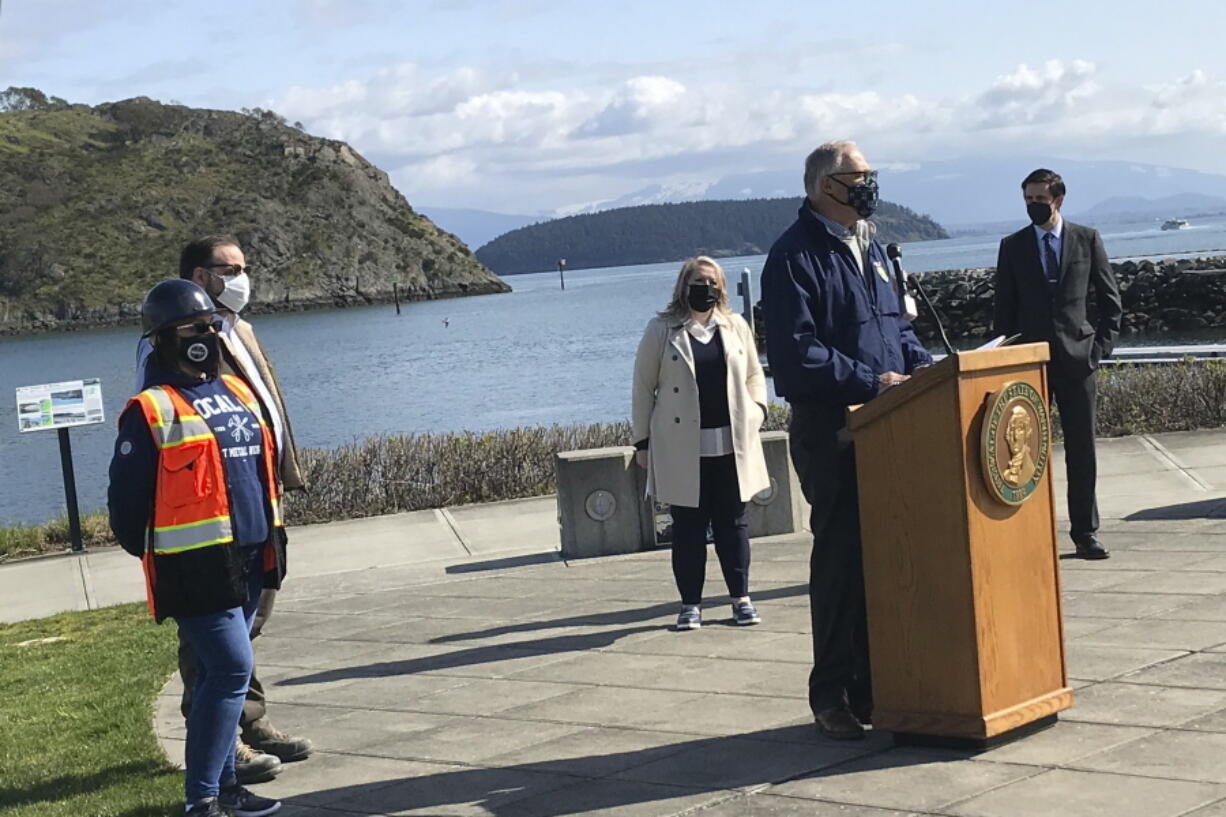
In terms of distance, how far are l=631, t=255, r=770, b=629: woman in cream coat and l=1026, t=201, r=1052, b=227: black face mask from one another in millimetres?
1885

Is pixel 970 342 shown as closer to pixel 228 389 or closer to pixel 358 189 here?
pixel 228 389

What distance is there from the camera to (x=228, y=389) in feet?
→ 17.9

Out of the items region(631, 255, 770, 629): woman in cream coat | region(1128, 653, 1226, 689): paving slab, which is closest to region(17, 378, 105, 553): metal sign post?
region(631, 255, 770, 629): woman in cream coat

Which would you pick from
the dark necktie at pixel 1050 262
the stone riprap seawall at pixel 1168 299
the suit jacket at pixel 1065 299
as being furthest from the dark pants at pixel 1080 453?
the stone riprap seawall at pixel 1168 299

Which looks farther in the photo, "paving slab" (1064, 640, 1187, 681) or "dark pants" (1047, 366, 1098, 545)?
"dark pants" (1047, 366, 1098, 545)

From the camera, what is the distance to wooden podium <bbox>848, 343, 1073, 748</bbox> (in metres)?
5.36

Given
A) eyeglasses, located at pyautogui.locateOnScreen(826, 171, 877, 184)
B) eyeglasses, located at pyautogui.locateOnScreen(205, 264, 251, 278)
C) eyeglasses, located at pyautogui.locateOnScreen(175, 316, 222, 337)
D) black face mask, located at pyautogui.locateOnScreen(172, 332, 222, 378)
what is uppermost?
eyeglasses, located at pyautogui.locateOnScreen(826, 171, 877, 184)

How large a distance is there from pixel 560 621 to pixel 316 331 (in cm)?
10247

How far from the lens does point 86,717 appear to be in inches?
295

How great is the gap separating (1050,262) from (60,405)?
8378mm

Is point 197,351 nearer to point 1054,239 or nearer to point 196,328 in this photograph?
point 196,328

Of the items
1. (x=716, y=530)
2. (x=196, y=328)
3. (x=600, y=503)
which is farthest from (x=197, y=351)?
(x=600, y=503)

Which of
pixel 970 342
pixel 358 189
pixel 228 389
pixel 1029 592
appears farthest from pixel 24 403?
pixel 358 189

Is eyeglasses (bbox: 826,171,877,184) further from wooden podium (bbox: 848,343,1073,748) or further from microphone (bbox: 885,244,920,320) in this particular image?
wooden podium (bbox: 848,343,1073,748)
